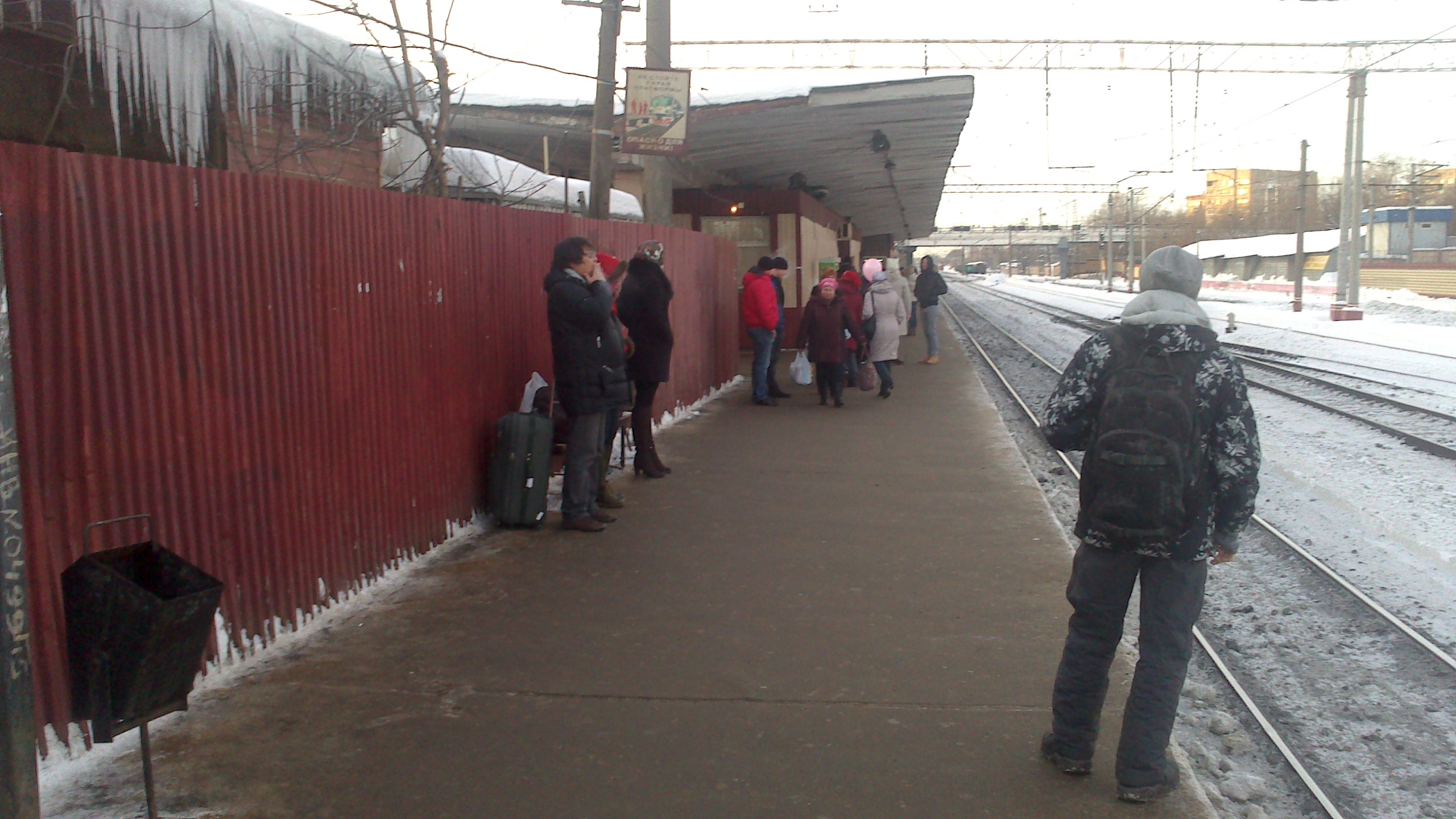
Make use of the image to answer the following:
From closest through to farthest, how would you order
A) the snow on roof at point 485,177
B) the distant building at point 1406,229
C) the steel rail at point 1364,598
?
the steel rail at point 1364,598
the snow on roof at point 485,177
the distant building at point 1406,229

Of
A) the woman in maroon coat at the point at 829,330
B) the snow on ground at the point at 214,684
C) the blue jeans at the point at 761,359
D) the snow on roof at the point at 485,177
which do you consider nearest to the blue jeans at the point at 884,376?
the woman in maroon coat at the point at 829,330

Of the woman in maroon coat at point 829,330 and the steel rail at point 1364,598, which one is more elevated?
the woman in maroon coat at point 829,330

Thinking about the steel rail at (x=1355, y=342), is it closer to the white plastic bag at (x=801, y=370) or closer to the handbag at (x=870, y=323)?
the handbag at (x=870, y=323)

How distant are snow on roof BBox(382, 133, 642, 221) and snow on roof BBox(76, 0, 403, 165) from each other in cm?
109

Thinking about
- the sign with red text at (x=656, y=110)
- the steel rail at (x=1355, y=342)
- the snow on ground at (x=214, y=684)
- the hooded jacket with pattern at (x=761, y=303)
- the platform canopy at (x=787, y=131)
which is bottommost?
the snow on ground at (x=214, y=684)

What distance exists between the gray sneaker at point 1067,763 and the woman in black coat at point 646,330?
4961 millimetres

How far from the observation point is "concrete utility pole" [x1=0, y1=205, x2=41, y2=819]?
8.86 ft

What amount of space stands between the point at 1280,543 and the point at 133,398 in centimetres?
666

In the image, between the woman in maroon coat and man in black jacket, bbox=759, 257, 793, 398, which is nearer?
the woman in maroon coat

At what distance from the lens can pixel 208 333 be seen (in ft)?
14.0

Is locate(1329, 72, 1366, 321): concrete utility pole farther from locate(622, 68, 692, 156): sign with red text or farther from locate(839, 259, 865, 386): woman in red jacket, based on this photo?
locate(622, 68, 692, 156): sign with red text

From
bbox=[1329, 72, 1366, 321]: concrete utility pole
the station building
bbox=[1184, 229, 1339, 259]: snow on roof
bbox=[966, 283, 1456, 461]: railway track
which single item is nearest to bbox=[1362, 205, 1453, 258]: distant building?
bbox=[1184, 229, 1339, 259]: snow on roof

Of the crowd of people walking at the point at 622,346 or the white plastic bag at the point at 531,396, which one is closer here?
the crowd of people walking at the point at 622,346

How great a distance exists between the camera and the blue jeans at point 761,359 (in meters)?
12.7
